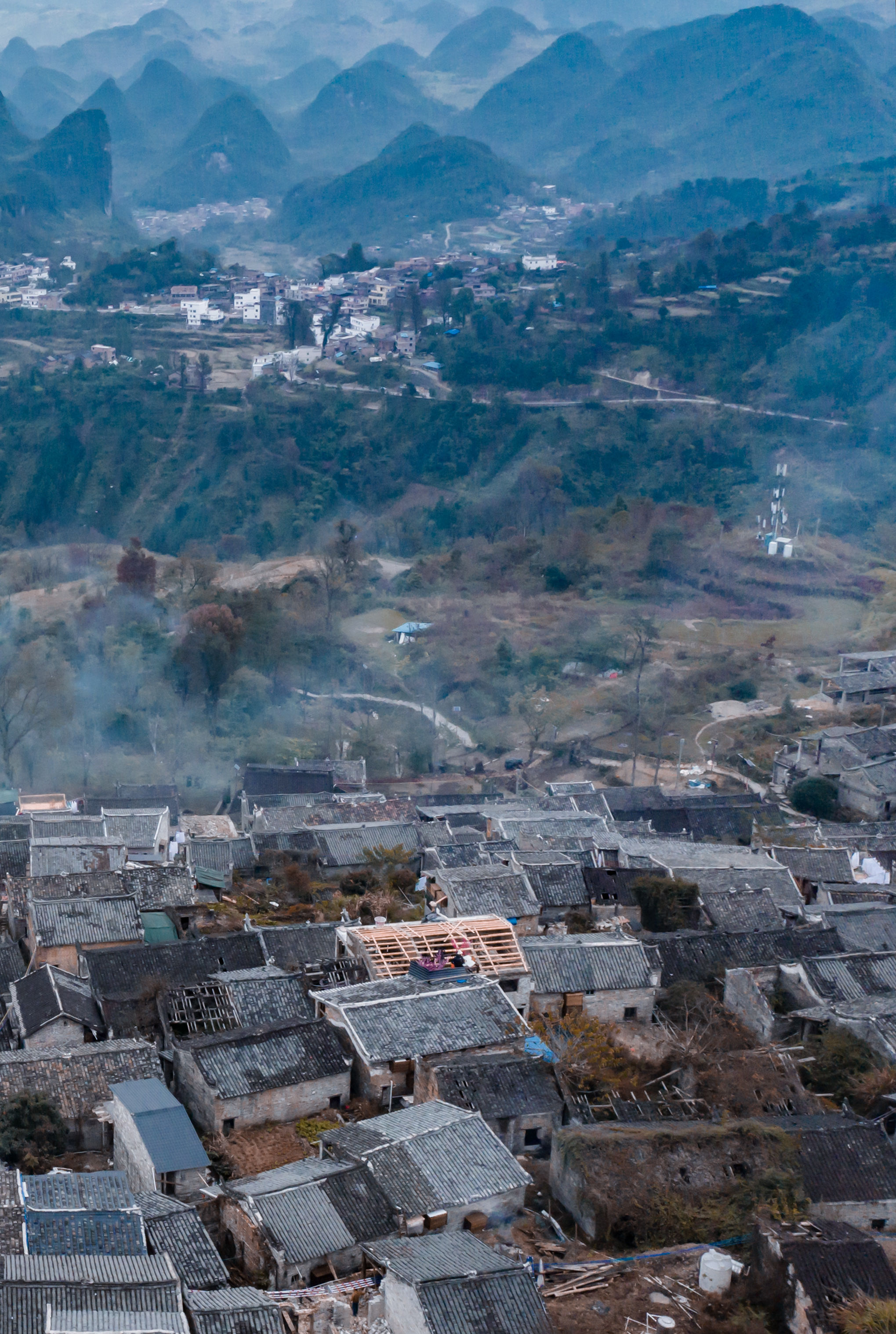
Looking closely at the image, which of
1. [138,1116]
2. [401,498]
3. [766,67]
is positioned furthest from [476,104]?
[138,1116]

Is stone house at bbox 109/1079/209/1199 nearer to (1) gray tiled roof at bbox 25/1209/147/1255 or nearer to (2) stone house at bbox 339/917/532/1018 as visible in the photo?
(1) gray tiled roof at bbox 25/1209/147/1255

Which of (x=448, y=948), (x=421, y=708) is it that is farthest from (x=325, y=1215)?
(x=421, y=708)

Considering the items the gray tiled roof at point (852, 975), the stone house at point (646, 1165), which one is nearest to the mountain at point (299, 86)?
the gray tiled roof at point (852, 975)

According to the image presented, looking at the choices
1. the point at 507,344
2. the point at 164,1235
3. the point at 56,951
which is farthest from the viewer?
the point at 507,344

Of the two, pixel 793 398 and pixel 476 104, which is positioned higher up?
pixel 476 104

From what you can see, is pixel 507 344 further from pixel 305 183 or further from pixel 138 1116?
pixel 305 183
